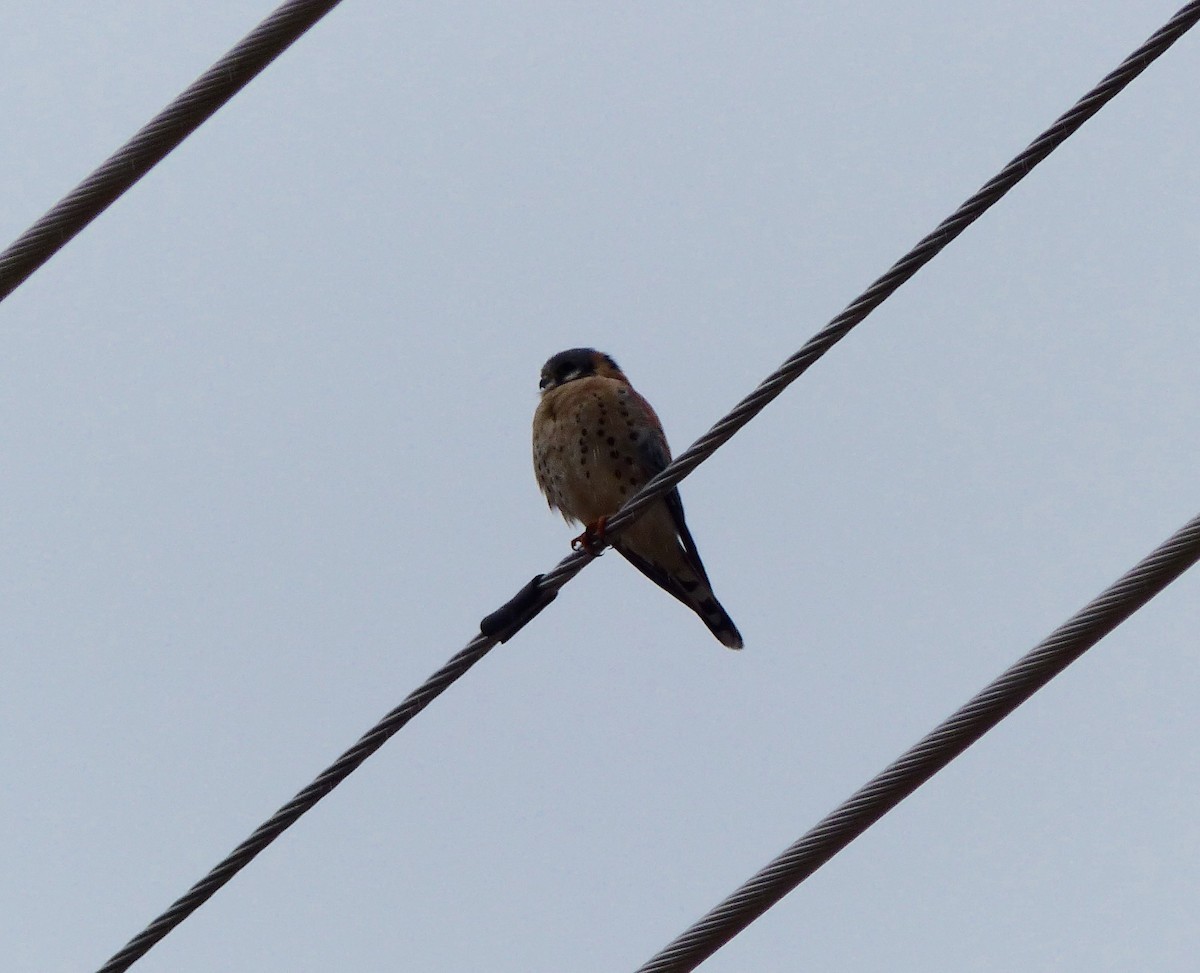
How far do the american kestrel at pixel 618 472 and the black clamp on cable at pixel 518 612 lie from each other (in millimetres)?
1972

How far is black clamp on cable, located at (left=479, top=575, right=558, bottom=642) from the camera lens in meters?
3.74

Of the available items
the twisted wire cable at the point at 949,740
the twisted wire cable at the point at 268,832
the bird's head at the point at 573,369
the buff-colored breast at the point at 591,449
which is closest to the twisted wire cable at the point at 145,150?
the twisted wire cable at the point at 268,832

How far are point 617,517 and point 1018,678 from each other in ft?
4.95

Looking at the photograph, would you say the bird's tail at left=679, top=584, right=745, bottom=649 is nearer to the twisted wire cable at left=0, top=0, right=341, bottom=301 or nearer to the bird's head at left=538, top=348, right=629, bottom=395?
the bird's head at left=538, top=348, right=629, bottom=395

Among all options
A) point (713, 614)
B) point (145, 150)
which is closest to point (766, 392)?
point (145, 150)

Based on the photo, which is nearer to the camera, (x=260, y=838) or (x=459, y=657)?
(x=260, y=838)

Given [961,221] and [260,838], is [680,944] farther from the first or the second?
[961,221]

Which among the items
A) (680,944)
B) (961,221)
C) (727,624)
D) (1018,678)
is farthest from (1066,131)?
(727,624)

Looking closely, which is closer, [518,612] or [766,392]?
[766,392]

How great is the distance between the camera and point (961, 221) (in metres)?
3.21

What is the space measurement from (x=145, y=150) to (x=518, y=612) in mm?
1336

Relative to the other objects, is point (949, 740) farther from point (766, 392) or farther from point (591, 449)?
point (591, 449)

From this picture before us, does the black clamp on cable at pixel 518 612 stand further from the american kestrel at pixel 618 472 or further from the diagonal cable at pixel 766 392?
the american kestrel at pixel 618 472

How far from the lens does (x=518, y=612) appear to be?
12.6 feet
